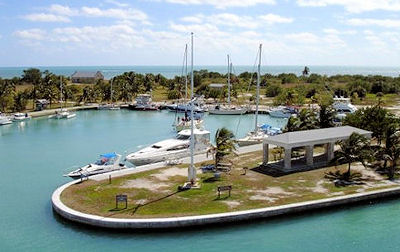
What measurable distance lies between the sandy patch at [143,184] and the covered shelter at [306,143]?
9.28 meters

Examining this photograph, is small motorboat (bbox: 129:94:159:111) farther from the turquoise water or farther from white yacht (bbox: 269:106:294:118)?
the turquoise water

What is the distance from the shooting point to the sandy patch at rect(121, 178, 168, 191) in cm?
2938

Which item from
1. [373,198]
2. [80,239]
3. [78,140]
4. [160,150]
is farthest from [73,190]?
[78,140]

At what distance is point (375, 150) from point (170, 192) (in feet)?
53.7

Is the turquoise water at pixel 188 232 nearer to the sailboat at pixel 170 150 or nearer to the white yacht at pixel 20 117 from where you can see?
the sailboat at pixel 170 150

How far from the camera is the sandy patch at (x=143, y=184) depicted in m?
29.4

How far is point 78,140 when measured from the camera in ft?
179

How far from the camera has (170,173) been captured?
32.9 m

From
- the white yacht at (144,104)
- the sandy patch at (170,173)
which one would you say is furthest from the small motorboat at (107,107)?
the sandy patch at (170,173)

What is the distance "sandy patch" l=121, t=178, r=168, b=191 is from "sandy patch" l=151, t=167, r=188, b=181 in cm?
121

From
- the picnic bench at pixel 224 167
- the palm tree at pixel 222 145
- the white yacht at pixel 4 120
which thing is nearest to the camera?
the palm tree at pixel 222 145

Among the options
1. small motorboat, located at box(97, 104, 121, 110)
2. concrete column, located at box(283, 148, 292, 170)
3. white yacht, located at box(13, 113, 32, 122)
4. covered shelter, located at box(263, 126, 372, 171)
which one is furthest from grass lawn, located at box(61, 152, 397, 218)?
small motorboat, located at box(97, 104, 121, 110)

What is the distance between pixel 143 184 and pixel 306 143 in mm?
12627

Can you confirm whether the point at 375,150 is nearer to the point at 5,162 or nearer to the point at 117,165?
the point at 117,165
